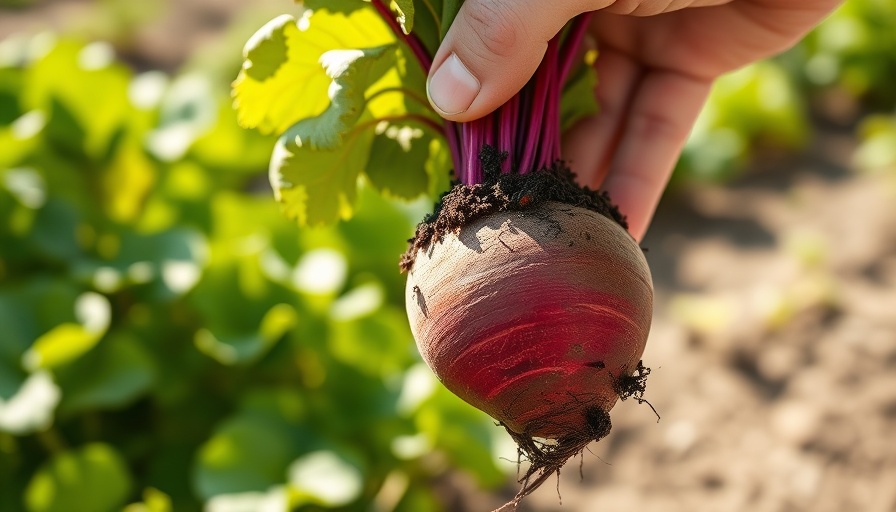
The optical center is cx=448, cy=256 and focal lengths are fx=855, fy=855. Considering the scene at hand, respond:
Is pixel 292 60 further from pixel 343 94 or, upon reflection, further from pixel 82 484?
pixel 82 484

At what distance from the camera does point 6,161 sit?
302 centimetres

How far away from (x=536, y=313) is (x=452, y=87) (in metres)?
0.35

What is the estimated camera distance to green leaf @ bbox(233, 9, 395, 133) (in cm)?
136

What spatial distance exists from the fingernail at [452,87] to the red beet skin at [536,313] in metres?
0.17

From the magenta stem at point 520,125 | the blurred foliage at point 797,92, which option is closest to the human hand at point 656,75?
the magenta stem at point 520,125

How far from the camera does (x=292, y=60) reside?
4.59 ft

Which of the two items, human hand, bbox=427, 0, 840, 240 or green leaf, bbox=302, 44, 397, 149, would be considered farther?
human hand, bbox=427, 0, 840, 240

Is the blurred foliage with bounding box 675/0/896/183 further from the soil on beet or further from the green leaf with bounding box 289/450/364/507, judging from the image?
the soil on beet

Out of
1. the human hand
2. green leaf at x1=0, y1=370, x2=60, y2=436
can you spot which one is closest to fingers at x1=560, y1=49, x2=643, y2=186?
the human hand

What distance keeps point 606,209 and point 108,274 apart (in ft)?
6.32

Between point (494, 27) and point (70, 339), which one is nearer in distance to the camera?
point (494, 27)

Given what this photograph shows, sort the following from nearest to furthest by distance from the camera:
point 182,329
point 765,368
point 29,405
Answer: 1. point 29,405
2. point 182,329
3. point 765,368

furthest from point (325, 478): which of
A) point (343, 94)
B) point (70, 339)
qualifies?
point (343, 94)

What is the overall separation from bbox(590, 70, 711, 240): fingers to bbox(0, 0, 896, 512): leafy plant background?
3.57 feet
